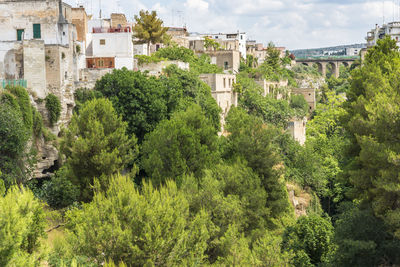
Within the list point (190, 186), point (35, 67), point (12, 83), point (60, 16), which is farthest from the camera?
point (60, 16)

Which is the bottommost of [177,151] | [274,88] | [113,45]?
[177,151]

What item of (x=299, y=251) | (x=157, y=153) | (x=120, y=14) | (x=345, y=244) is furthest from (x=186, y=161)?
(x=120, y=14)

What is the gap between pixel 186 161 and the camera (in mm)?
22594

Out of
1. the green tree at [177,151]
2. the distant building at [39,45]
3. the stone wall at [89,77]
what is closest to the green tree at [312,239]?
the green tree at [177,151]

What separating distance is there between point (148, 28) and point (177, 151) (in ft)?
77.4

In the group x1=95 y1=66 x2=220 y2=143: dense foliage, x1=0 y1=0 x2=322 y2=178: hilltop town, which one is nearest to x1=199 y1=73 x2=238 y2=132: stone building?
x1=0 y1=0 x2=322 y2=178: hilltop town

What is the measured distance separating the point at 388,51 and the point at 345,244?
13380mm

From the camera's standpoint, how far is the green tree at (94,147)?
21.5 meters

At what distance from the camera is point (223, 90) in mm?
37344

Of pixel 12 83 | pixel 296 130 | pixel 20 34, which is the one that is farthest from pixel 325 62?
pixel 12 83

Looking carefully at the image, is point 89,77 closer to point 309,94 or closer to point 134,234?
point 134,234

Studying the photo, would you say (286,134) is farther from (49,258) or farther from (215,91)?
(49,258)

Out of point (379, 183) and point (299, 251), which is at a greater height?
point (379, 183)

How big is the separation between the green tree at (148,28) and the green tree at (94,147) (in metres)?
20.5
